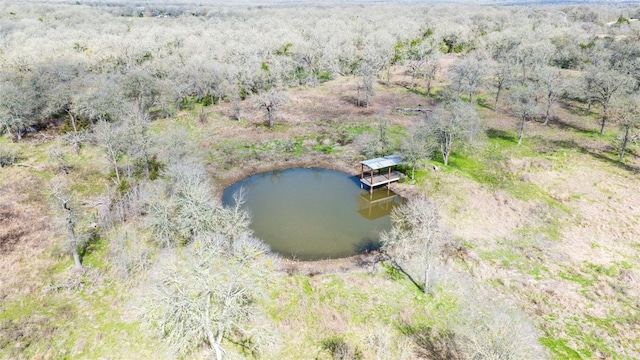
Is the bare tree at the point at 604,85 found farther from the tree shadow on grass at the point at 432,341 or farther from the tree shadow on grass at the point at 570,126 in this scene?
the tree shadow on grass at the point at 432,341

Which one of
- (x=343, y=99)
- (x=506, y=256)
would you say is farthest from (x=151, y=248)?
(x=343, y=99)

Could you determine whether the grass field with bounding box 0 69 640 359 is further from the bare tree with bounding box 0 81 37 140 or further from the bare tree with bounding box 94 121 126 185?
the bare tree with bounding box 0 81 37 140

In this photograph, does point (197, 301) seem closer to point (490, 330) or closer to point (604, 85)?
point (490, 330)

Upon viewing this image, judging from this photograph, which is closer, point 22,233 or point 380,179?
point 22,233

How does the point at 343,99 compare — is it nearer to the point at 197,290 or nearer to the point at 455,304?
the point at 455,304

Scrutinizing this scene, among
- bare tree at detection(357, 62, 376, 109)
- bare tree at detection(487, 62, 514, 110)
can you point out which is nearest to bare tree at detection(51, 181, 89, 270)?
bare tree at detection(357, 62, 376, 109)

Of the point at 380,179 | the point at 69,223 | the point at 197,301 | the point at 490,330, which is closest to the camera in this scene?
the point at 197,301

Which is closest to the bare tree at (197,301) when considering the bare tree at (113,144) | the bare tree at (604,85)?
the bare tree at (113,144)

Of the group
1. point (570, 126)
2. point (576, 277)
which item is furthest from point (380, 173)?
point (570, 126)
